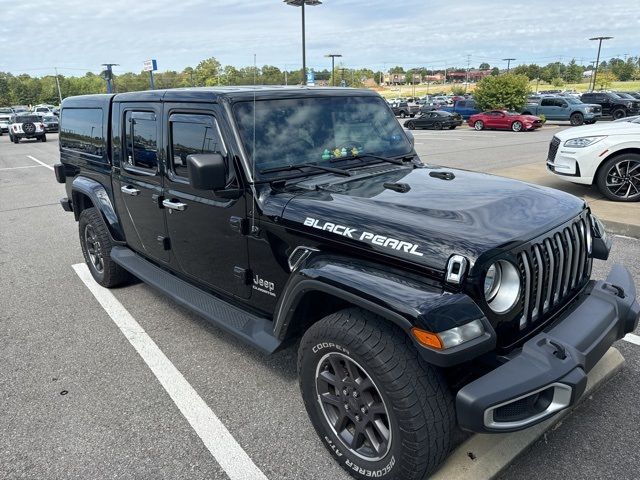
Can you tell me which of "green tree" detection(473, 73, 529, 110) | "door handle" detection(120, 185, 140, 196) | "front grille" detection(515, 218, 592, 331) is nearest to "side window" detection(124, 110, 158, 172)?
"door handle" detection(120, 185, 140, 196)

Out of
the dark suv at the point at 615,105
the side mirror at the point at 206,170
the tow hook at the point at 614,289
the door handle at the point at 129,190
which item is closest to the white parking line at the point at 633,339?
the tow hook at the point at 614,289

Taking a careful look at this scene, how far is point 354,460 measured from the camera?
241cm

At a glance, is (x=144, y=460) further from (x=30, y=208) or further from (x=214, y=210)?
(x=30, y=208)

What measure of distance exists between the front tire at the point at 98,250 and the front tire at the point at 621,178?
282 inches

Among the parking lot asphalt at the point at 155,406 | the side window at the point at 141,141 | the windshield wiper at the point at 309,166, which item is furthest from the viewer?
the side window at the point at 141,141

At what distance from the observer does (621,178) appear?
301 inches

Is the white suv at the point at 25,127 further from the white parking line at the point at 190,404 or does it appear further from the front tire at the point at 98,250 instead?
the white parking line at the point at 190,404

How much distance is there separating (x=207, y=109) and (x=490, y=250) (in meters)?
2.01

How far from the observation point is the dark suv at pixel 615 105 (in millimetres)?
29675

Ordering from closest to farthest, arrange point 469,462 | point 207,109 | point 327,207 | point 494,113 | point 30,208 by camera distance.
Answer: point 469,462, point 327,207, point 207,109, point 30,208, point 494,113

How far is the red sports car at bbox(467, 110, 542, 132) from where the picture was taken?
25078mm

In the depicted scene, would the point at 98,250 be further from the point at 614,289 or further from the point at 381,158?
the point at 614,289

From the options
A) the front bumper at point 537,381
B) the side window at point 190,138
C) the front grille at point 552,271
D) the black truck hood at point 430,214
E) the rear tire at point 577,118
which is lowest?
the rear tire at point 577,118

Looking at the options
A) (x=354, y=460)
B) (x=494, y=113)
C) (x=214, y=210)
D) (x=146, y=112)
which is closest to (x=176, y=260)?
(x=214, y=210)
